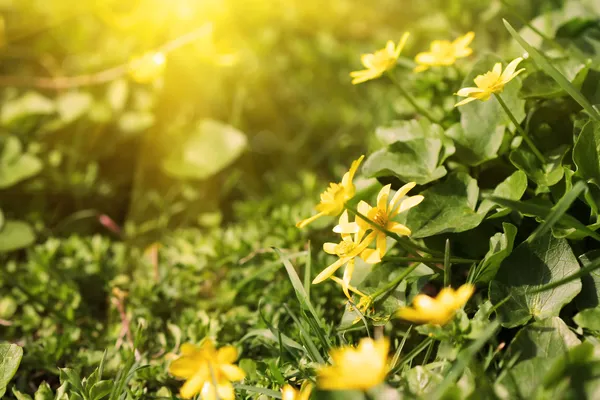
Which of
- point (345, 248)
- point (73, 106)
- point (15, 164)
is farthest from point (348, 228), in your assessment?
point (73, 106)

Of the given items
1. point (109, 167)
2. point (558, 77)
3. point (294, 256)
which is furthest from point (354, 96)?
point (558, 77)

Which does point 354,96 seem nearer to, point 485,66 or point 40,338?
point 485,66

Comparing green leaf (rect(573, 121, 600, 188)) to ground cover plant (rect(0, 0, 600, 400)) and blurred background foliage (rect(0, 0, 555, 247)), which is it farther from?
blurred background foliage (rect(0, 0, 555, 247))

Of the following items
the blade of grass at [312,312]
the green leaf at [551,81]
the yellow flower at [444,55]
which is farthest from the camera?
the yellow flower at [444,55]

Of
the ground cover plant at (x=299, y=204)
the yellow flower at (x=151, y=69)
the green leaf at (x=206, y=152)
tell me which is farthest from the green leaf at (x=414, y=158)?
the yellow flower at (x=151, y=69)

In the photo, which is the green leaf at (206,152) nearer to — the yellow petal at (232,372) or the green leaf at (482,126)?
the green leaf at (482,126)

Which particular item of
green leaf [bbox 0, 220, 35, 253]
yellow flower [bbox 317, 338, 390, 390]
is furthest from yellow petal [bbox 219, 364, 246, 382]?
green leaf [bbox 0, 220, 35, 253]
